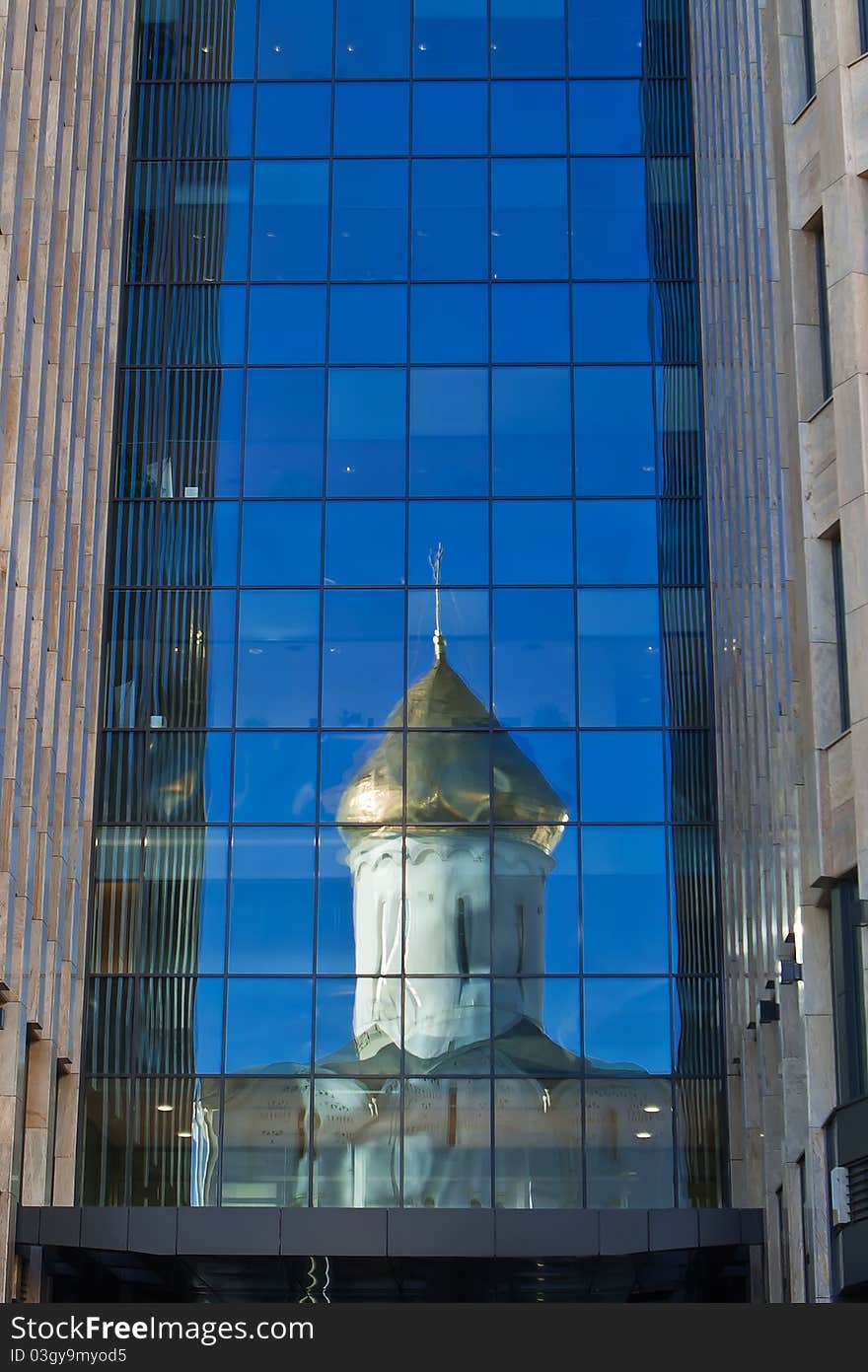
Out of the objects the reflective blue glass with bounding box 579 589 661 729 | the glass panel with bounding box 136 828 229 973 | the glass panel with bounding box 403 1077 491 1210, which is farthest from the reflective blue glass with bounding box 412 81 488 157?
the glass panel with bounding box 403 1077 491 1210

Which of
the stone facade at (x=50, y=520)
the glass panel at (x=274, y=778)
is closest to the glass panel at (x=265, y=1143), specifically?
the stone facade at (x=50, y=520)

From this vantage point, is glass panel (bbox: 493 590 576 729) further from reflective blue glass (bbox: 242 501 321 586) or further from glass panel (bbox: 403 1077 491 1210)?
glass panel (bbox: 403 1077 491 1210)

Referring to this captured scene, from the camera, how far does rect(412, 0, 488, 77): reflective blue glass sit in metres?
46.8

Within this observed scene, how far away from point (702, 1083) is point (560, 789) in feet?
21.2

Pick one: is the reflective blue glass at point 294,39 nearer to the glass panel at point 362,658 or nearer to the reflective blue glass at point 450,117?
the reflective blue glass at point 450,117

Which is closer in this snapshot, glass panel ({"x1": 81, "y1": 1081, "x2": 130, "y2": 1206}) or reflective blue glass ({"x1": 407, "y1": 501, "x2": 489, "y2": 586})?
glass panel ({"x1": 81, "y1": 1081, "x2": 130, "y2": 1206})

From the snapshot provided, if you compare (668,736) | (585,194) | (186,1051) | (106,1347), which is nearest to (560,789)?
(668,736)

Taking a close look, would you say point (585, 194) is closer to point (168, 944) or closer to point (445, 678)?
point (445, 678)

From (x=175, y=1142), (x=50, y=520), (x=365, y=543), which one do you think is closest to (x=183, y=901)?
(x=175, y=1142)

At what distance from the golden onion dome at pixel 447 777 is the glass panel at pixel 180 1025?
14.1 ft

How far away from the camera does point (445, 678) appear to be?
4278 cm

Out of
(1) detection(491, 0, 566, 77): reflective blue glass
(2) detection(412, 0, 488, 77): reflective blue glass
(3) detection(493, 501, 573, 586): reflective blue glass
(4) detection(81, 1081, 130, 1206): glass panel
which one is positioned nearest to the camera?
(4) detection(81, 1081, 130, 1206): glass panel

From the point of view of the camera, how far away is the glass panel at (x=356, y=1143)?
131 feet

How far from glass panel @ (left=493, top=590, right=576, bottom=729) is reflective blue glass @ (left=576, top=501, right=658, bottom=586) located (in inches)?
33.8
